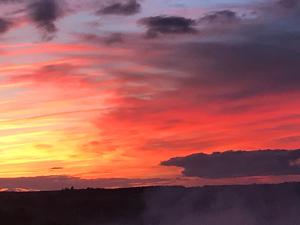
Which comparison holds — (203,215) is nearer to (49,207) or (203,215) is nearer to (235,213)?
(235,213)

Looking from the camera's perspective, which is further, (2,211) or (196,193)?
(196,193)

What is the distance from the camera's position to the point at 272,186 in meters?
73.1

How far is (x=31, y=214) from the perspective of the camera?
6656cm

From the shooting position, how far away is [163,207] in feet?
234

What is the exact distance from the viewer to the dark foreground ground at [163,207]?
66.2 metres

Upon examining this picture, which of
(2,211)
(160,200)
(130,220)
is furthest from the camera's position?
(160,200)

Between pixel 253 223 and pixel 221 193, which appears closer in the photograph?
pixel 253 223

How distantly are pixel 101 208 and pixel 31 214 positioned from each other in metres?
7.23

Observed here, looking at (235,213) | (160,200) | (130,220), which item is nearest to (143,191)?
(160,200)

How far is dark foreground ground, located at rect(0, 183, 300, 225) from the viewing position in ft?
217

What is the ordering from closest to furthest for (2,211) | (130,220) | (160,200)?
(2,211), (130,220), (160,200)

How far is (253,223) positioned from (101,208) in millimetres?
13701

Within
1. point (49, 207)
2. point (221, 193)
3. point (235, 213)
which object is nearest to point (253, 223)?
point (235, 213)

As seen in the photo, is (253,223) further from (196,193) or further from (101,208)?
(101,208)
